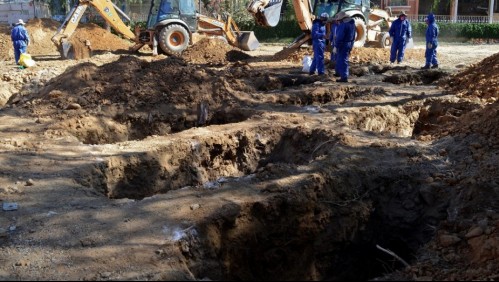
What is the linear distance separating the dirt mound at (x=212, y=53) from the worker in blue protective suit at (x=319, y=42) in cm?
459

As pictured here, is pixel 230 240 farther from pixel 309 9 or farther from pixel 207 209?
pixel 309 9

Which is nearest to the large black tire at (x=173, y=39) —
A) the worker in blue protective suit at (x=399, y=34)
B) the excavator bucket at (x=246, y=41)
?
the excavator bucket at (x=246, y=41)

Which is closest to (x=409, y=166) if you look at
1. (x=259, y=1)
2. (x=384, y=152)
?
(x=384, y=152)

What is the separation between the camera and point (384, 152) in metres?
7.61

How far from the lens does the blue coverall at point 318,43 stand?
13.5 meters

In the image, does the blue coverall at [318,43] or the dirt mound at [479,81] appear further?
the blue coverall at [318,43]

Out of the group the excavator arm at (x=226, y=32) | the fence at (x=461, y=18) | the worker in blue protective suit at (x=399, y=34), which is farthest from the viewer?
the fence at (x=461, y=18)

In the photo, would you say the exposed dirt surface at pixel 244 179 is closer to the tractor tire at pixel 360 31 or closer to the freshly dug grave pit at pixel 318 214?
the freshly dug grave pit at pixel 318 214

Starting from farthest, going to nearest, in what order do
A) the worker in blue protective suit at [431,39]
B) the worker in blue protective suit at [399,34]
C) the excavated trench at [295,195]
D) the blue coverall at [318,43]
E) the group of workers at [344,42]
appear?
the worker in blue protective suit at [399,34], the worker in blue protective suit at [431,39], the blue coverall at [318,43], the group of workers at [344,42], the excavated trench at [295,195]

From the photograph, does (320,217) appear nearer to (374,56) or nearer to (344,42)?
(344,42)

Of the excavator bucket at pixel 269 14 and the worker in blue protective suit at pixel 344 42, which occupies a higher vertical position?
the excavator bucket at pixel 269 14

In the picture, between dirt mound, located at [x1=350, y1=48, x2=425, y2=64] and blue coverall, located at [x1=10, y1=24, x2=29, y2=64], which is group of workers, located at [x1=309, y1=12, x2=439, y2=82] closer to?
dirt mound, located at [x1=350, y1=48, x2=425, y2=64]

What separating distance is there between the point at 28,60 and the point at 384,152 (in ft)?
42.0

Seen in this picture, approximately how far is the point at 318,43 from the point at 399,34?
141 inches
